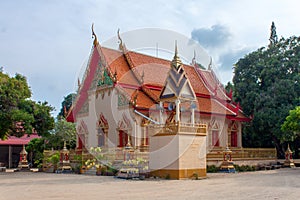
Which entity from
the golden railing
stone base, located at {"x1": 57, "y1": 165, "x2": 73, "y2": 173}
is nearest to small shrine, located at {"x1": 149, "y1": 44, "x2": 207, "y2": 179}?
the golden railing

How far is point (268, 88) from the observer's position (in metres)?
22.4

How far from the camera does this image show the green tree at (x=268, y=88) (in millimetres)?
21297

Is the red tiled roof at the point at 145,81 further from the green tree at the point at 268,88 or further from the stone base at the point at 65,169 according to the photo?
the stone base at the point at 65,169

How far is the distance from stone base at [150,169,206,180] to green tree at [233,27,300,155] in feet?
28.9

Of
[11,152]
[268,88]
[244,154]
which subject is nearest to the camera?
[244,154]

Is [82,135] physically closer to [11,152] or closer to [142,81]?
[142,81]

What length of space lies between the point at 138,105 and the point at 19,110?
21.1 ft

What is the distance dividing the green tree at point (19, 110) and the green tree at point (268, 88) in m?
11.9

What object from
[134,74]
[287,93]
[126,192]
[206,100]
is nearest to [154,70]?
[134,74]

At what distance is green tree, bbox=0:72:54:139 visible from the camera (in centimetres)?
1864

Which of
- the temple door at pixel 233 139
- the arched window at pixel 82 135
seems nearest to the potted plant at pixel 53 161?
the arched window at pixel 82 135

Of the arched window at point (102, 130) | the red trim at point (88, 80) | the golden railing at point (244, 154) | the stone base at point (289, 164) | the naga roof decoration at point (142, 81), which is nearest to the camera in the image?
the naga roof decoration at point (142, 81)

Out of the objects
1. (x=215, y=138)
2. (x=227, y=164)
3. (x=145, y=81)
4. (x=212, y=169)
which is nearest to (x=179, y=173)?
(x=212, y=169)

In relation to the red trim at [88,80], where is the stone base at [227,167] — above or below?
below
